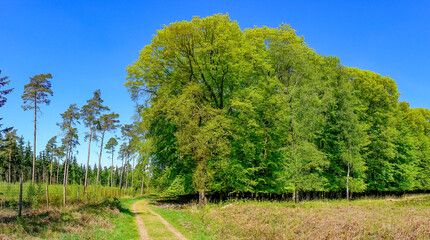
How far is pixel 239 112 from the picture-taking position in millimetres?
28812

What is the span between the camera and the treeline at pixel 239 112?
80.3 feet

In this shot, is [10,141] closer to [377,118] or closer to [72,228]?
[72,228]

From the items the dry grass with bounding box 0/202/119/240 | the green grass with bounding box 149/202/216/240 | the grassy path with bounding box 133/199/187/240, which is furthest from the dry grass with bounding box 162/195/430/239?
the dry grass with bounding box 0/202/119/240

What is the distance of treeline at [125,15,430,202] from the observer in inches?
963

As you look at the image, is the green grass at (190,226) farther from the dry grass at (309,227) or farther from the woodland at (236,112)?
the woodland at (236,112)

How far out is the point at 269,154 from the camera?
97.6 ft

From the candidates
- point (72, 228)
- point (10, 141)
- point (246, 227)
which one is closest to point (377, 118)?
point (246, 227)

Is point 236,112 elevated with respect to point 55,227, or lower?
elevated

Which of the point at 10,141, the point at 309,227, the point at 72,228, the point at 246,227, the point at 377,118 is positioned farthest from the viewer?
the point at 377,118

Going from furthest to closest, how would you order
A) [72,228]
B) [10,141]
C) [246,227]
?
[10,141], [72,228], [246,227]

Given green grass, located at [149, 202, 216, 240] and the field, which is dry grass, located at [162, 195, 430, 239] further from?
green grass, located at [149, 202, 216, 240]

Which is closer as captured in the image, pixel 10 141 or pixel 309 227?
pixel 309 227

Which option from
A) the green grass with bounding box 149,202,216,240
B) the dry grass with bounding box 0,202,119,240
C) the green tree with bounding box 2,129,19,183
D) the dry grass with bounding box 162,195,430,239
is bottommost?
the green grass with bounding box 149,202,216,240

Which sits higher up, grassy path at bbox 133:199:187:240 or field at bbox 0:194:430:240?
field at bbox 0:194:430:240
